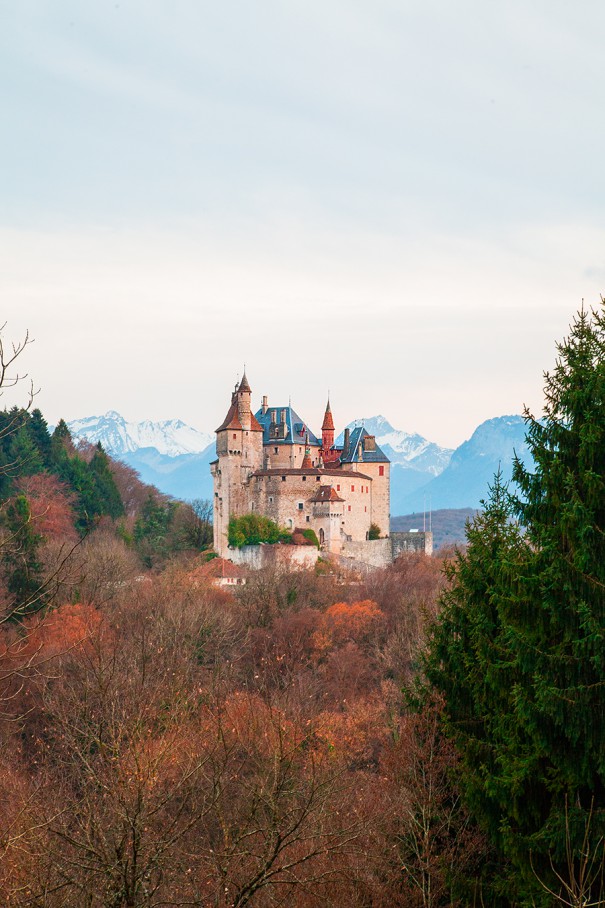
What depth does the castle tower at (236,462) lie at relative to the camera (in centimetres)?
7294

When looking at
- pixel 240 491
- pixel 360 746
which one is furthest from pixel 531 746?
pixel 240 491

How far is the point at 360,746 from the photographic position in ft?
108

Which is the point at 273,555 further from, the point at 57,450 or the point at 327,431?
the point at 57,450

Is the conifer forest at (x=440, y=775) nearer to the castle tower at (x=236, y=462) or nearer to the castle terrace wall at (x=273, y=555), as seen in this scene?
the castle terrace wall at (x=273, y=555)

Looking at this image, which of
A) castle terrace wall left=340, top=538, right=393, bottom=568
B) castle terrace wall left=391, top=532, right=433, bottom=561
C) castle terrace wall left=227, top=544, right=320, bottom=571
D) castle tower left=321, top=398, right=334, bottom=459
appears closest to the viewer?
castle terrace wall left=227, top=544, right=320, bottom=571

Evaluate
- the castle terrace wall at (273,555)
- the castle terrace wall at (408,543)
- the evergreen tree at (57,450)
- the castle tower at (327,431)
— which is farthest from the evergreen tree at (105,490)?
the castle terrace wall at (408,543)

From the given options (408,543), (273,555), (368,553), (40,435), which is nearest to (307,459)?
(273,555)

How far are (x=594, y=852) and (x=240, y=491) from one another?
60293 mm

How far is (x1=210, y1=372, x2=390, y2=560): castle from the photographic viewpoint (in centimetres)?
7269

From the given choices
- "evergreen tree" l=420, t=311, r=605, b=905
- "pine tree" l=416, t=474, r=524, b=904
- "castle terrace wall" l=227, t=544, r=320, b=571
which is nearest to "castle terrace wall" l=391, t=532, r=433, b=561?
"castle terrace wall" l=227, t=544, r=320, b=571

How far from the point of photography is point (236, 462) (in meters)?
73.0

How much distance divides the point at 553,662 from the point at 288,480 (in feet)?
191

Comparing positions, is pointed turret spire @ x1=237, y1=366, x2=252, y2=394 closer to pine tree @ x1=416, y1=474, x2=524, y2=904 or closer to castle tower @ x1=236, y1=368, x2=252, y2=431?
castle tower @ x1=236, y1=368, x2=252, y2=431

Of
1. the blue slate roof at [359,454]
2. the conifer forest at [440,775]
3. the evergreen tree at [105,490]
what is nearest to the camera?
the conifer forest at [440,775]
